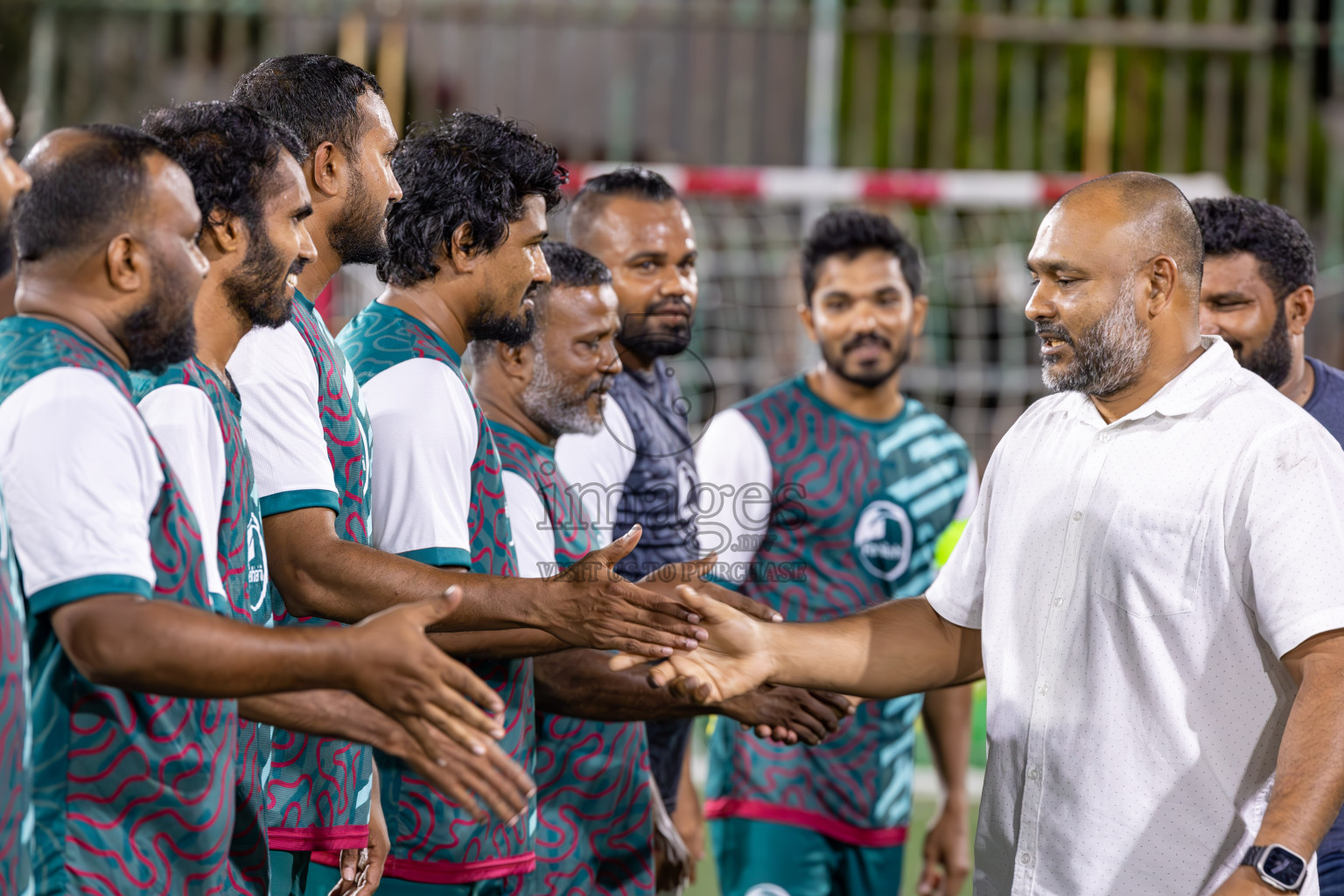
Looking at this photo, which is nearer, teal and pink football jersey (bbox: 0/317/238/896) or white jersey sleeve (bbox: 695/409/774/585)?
teal and pink football jersey (bbox: 0/317/238/896)

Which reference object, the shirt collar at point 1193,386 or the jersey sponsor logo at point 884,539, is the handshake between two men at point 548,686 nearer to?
the shirt collar at point 1193,386

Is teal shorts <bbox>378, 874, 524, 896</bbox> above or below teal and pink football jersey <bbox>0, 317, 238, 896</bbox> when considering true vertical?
below

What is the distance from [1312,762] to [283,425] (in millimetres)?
1892

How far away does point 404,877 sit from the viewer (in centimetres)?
292

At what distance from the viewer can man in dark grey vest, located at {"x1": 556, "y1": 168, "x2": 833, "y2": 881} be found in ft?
13.0

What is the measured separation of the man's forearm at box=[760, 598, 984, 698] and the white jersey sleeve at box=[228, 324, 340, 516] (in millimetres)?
1043

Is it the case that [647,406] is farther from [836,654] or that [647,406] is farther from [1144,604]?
[1144,604]

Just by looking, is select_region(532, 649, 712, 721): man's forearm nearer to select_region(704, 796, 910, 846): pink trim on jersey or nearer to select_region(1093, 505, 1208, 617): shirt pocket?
select_region(1093, 505, 1208, 617): shirt pocket

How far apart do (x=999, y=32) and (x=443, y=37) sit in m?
4.46

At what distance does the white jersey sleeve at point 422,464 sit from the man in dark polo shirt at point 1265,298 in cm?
201

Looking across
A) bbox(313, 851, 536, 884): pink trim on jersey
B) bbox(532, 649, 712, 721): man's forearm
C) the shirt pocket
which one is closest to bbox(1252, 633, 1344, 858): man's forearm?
the shirt pocket

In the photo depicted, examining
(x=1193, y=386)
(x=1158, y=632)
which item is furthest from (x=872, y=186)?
(x=1158, y=632)

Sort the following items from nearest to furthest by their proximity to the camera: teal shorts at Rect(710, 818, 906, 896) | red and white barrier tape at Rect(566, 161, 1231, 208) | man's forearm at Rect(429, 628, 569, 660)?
man's forearm at Rect(429, 628, 569, 660), teal shorts at Rect(710, 818, 906, 896), red and white barrier tape at Rect(566, 161, 1231, 208)

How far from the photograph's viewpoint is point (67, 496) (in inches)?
72.1
